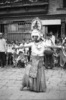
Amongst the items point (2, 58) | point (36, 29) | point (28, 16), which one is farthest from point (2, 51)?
point (28, 16)

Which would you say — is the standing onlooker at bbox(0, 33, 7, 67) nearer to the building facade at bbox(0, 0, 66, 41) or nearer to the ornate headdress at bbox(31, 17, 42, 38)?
the ornate headdress at bbox(31, 17, 42, 38)

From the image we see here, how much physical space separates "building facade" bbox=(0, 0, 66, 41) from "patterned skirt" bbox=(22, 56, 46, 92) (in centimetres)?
1106

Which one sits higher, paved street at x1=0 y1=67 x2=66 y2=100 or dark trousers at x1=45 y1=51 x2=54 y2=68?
paved street at x1=0 y1=67 x2=66 y2=100

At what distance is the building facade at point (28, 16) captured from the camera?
709 inches

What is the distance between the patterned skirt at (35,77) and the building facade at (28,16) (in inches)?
435

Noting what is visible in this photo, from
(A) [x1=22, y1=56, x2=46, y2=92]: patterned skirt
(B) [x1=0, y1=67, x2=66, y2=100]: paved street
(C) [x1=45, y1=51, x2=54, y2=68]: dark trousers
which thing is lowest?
(C) [x1=45, y1=51, x2=54, y2=68]: dark trousers

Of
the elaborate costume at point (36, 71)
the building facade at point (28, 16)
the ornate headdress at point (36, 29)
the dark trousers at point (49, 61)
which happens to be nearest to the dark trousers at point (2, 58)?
the dark trousers at point (49, 61)

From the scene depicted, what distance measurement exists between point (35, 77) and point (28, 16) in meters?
12.4

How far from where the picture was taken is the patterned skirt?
6840 millimetres

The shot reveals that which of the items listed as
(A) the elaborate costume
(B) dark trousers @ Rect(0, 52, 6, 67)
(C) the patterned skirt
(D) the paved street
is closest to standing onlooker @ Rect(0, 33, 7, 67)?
(B) dark trousers @ Rect(0, 52, 6, 67)

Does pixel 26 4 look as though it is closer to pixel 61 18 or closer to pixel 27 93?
pixel 61 18

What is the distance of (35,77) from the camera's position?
6.79 meters

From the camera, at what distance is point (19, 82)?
8.39m

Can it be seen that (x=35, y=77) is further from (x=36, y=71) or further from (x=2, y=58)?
(x=2, y=58)
